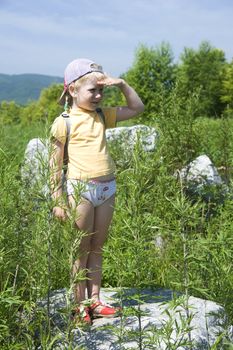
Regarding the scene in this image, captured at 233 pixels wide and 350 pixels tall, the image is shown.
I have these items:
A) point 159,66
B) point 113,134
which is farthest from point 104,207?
point 159,66

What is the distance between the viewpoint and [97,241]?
3.08m

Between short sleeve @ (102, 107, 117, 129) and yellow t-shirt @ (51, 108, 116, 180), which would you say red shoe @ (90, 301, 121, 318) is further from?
short sleeve @ (102, 107, 117, 129)

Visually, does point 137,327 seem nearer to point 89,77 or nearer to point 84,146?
point 84,146

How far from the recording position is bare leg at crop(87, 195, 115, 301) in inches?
118

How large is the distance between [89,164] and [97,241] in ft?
1.50

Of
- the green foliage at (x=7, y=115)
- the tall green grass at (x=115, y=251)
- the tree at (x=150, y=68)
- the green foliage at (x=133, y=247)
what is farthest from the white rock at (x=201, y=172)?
the tree at (x=150, y=68)

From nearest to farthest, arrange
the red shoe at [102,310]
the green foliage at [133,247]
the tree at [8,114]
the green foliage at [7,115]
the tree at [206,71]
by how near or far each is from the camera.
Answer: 1. the green foliage at [133,247]
2. the red shoe at [102,310]
3. the green foliage at [7,115]
4. the tree at [8,114]
5. the tree at [206,71]

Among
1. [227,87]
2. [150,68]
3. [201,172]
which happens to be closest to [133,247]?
[201,172]

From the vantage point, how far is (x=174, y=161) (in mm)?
6098

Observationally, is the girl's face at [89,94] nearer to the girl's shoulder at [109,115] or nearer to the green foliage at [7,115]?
the girl's shoulder at [109,115]

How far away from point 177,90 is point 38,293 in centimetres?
379

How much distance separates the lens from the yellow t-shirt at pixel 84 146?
2.96m

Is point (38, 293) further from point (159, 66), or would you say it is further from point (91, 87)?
point (159, 66)

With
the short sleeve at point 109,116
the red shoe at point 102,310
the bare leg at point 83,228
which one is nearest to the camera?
the bare leg at point 83,228
